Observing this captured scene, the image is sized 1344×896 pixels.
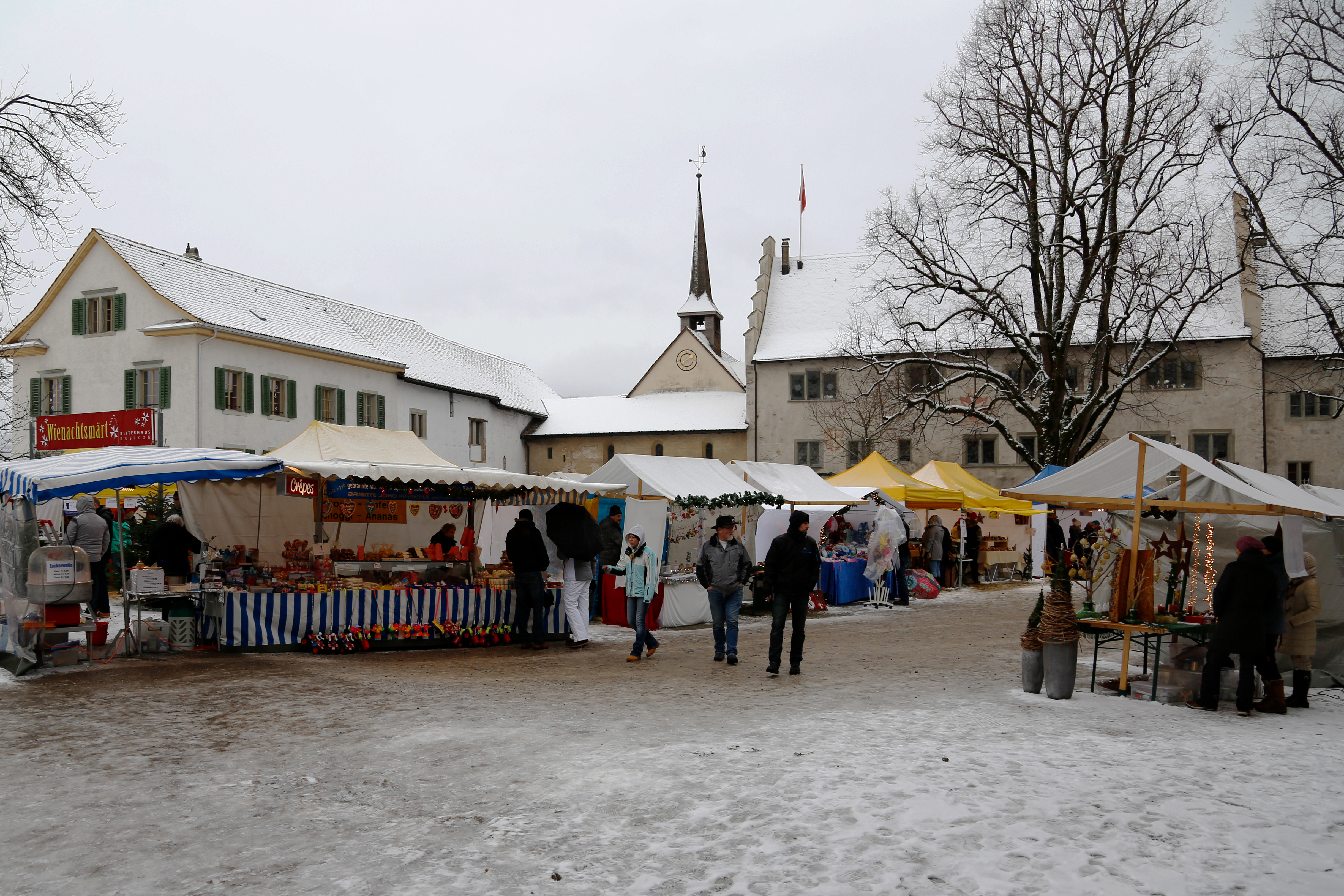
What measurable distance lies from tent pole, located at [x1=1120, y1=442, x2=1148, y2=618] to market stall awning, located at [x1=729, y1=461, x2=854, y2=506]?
30.1 feet

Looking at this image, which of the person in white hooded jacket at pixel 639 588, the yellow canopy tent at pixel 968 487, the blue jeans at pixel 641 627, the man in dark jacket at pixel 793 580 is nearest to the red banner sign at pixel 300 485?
the person in white hooded jacket at pixel 639 588

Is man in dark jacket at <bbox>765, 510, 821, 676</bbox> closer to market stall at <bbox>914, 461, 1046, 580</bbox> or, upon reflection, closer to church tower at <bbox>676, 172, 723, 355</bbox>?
market stall at <bbox>914, 461, 1046, 580</bbox>

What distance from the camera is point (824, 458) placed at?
42.2m

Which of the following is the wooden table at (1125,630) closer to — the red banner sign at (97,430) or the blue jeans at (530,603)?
the blue jeans at (530,603)

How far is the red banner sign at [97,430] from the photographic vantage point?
69.5 feet

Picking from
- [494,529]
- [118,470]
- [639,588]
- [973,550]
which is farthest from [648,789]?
[973,550]

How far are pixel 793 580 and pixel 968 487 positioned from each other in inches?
671

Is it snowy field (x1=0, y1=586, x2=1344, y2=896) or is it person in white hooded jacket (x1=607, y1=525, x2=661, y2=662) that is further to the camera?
person in white hooded jacket (x1=607, y1=525, x2=661, y2=662)

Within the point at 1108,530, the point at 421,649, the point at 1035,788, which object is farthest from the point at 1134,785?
the point at 421,649

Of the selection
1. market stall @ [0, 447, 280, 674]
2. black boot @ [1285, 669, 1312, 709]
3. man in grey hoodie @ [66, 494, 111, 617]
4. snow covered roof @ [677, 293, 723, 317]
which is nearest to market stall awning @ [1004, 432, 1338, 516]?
black boot @ [1285, 669, 1312, 709]

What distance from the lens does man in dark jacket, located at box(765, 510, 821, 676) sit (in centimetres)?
1037

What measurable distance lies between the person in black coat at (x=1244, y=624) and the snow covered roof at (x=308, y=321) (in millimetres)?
28636

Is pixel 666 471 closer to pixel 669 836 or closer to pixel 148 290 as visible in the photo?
pixel 669 836

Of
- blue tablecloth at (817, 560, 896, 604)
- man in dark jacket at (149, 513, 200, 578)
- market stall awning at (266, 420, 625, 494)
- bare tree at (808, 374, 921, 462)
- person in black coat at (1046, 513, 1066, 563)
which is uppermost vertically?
bare tree at (808, 374, 921, 462)
